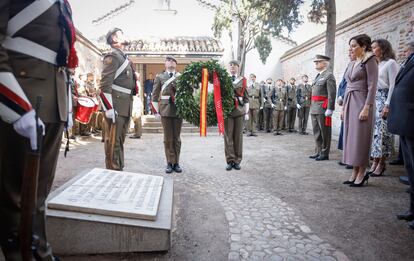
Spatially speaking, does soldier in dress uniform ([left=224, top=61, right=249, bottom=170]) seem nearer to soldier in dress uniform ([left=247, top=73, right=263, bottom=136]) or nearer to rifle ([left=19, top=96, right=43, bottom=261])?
rifle ([left=19, top=96, right=43, bottom=261])

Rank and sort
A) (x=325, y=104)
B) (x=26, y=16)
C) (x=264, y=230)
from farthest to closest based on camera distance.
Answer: (x=325, y=104)
(x=264, y=230)
(x=26, y=16)

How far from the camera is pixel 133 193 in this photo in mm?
2994

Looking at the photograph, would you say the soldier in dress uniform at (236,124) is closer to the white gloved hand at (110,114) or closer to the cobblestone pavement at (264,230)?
the cobblestone pavement at (264,230)

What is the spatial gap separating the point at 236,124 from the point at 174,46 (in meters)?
11.2

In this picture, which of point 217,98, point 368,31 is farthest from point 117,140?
point 368,31

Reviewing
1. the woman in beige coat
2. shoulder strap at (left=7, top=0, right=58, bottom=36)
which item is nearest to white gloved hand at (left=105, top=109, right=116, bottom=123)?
shoulder strap at (left=7, top=0, right=58, bottom=36)

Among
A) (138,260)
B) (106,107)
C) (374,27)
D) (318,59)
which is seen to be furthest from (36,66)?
(374,27)

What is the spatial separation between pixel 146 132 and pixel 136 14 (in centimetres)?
867

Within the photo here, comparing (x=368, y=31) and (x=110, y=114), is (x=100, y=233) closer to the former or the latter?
(x=110, y=114)

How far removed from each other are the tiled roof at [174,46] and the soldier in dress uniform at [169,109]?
979 centimetres

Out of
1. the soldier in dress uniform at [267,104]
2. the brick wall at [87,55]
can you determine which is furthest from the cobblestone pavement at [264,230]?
the brick wall at [87,55]

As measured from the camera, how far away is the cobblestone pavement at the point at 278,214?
2.58 m

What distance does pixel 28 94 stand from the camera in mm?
1842

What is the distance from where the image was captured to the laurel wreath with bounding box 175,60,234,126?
4.96 metres
